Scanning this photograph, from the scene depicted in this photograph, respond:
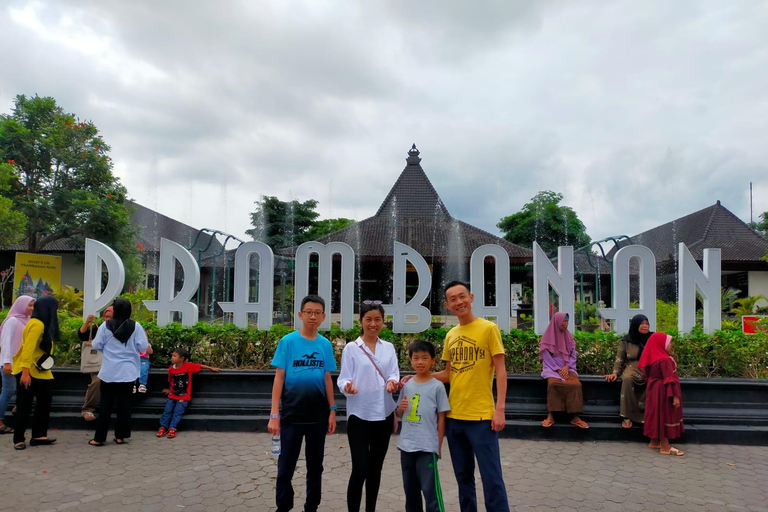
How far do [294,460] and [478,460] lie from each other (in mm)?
1109

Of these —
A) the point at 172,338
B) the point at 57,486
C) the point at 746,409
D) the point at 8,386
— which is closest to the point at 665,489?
the point at 746,409

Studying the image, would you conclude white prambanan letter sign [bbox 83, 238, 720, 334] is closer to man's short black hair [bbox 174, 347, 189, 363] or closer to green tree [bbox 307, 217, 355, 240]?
man's short black hair [bbox 174, 347, 189, 363]

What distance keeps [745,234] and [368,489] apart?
23.1m

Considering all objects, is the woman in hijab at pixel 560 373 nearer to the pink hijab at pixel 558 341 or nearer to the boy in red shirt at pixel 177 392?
the pink hijab at pixel 558 341

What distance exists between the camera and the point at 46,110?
18.5 meters

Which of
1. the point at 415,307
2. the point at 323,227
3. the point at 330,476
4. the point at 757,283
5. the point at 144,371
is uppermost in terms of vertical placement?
the point at 323,227

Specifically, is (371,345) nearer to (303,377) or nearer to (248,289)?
(303,377)

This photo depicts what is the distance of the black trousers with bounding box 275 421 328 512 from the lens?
2.79 m

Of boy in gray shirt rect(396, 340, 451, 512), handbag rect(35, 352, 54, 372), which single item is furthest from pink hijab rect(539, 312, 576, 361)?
handbag rect(35, 352, 54, 372)

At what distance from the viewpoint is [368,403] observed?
2.72 meters

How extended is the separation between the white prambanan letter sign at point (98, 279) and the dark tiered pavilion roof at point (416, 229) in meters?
11.0

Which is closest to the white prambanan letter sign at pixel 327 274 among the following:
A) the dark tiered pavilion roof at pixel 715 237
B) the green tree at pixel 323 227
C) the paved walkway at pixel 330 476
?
the paved walkway at pixel 330 476

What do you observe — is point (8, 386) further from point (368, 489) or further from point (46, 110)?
point (46, 110)

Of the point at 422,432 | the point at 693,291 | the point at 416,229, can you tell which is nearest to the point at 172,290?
the point at 422,432
